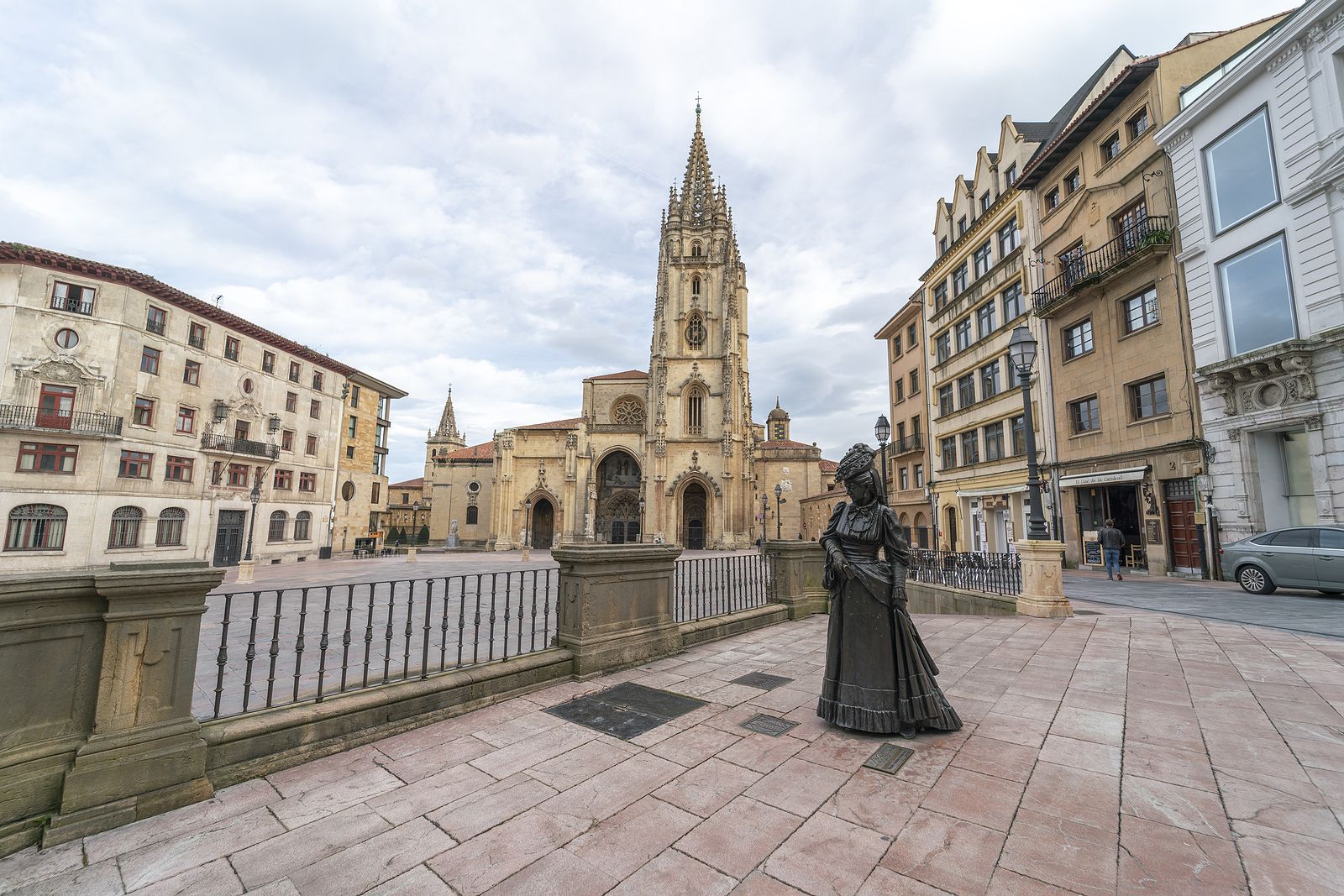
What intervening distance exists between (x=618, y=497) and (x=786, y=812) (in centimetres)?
4352

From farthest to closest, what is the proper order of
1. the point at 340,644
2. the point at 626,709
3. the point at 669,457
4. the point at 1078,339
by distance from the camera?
the point at 669,457
the point at 1078,339
the point at 340,644
the point at 626,709

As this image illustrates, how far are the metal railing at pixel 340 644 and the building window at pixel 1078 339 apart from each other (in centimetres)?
1833

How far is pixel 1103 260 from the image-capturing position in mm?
16156

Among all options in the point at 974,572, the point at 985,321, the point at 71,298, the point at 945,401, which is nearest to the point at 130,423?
the point at 71,298

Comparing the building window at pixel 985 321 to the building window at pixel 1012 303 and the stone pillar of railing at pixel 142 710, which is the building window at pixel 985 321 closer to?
the building window at pixel 1012 303

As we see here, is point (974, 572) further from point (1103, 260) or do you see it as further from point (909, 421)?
point (909, 421)

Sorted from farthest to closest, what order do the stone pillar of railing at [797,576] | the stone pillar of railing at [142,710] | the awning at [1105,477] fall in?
1. the awning at [1105,477]
2. the stone pillar of railing at [797,576]
3. the stone pillar of railing at [142,710]

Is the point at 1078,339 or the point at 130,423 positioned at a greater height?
the point at 1078,339

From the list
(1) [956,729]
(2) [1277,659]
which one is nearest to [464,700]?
(1) [956,729]

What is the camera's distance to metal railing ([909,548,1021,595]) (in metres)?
11.0

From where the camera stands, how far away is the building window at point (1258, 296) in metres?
11.9

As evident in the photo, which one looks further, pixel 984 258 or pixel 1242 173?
pixel 984 258

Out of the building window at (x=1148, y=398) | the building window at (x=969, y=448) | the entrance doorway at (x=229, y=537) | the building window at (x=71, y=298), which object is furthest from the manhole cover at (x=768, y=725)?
the building window at (x=71, y=298)

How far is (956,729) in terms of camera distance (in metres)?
3.84
